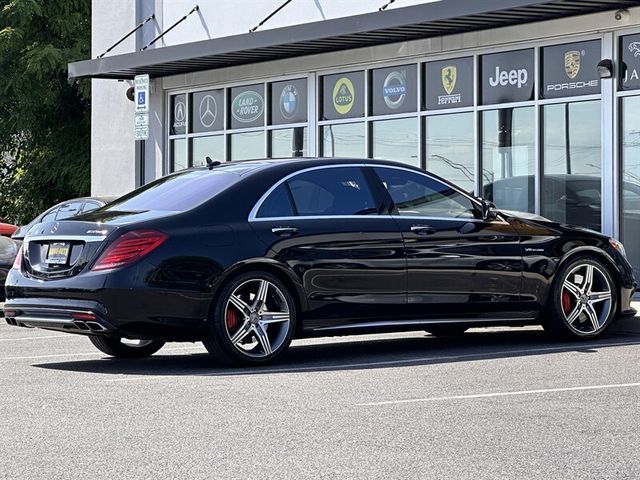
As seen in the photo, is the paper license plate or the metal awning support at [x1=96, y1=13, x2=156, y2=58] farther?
the metal awning support at [x1=96, y1=13, x2=156, y2=58]

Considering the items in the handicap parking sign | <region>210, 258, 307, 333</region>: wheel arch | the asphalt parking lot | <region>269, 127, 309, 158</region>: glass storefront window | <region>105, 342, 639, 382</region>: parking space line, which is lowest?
the asphalt parking lot

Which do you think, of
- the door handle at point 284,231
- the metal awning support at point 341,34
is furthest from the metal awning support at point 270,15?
the door handle at point 284,231

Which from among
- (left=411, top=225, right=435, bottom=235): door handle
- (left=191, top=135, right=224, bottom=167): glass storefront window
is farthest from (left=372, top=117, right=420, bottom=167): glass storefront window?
(left=411, top=225, right=435, bottom=235): door handle

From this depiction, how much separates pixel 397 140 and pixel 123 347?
33.2 feet

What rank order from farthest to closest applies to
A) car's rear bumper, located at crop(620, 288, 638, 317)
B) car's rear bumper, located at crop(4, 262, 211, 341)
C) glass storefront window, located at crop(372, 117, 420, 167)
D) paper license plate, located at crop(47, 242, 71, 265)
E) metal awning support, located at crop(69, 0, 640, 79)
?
glass storefront window, located at crop(372, 117, 420, 167) → metal awning support, located at crop(69, 0, 640, 79) → car's rear bumper, located at crop(620, 288, 638, 317) → paper license plate, located at crop(47, 242, 71, 265) → car's rear bumper, located at crop(4, 262, 211, 341)

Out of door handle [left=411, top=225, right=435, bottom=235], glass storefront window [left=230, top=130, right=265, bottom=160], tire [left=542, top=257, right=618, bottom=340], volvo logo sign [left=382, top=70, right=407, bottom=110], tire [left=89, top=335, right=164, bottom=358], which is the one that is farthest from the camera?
glass storefront window [left=230, top=130, right=265, bottom=160]

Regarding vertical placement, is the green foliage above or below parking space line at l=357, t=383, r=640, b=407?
above

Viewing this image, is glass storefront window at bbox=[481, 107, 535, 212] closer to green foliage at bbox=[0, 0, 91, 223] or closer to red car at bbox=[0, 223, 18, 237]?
red car at bbox=[0, 223, 18, 237]

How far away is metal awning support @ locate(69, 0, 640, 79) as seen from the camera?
16984mm

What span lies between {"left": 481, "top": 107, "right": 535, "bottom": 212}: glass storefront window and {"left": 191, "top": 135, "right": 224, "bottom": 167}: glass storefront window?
6110 mm

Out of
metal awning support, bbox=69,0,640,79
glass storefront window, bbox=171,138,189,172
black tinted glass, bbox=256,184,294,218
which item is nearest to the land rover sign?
metal awning support, bbox=69,0,640,79

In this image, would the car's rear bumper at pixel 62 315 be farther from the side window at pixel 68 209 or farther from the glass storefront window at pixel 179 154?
the glass storefront window at pixel 179 154

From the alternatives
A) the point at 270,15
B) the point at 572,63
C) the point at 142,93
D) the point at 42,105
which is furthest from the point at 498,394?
the point at 42,105

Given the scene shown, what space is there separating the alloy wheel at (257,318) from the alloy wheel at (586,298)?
268 cm
